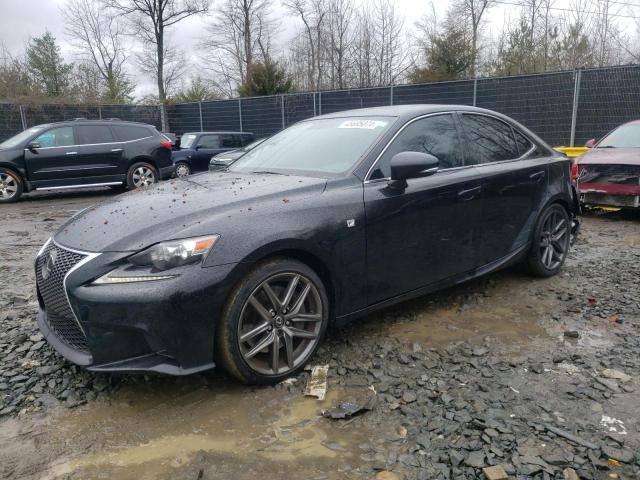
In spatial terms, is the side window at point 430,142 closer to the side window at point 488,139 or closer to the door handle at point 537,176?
the side window at point 488,139

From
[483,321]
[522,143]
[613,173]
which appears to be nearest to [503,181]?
[522,143]

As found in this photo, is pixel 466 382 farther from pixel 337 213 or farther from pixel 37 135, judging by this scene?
pixel 37 135

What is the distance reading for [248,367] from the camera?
289 cm

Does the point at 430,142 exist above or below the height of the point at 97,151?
above

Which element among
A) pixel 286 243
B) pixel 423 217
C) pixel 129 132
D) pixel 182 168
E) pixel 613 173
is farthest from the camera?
pixel 182 168

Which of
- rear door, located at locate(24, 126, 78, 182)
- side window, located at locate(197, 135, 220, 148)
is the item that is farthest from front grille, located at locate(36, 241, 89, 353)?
side window, located at locate(197, 135, 220, 148)

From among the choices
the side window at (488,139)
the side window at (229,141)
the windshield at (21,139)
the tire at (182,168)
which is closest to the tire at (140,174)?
the windshield at (21,139)

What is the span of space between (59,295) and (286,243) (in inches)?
49.8

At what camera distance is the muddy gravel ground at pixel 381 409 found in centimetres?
235

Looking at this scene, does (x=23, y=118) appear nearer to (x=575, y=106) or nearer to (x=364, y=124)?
(x=575, y=106)

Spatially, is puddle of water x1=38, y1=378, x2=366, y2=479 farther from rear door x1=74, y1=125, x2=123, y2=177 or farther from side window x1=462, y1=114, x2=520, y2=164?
rear door x1=74, y1=125, x2=123, y2=177

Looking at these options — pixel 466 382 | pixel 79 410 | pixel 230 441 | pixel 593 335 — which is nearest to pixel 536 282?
pixel 593 335

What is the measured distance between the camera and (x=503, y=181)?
4.29 meters

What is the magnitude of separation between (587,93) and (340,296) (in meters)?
12.0
